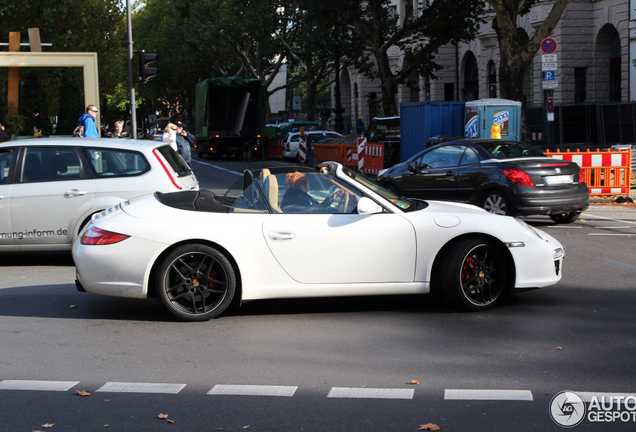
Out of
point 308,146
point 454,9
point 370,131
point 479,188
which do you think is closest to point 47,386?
point 479,188

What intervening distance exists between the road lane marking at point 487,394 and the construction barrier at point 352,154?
19.0 m

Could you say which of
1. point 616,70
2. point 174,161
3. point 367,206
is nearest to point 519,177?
point 174,161

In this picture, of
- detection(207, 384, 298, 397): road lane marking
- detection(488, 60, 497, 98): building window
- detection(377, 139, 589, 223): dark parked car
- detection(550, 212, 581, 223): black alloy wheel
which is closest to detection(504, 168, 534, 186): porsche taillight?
detection(377, 139, 589, 223): dark parked car

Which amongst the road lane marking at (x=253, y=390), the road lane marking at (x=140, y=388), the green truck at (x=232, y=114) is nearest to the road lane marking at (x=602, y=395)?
the road lane marking at (x=253, y=390)

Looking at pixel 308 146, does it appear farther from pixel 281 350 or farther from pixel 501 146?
pixel 281 350

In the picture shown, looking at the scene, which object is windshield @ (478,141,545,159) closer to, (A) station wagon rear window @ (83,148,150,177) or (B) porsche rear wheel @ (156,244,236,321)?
(A) station wagon rear window @ (83,148,150,177)

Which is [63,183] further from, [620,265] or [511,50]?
[511,50]

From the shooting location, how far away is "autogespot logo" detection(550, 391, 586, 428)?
4094 millimetres

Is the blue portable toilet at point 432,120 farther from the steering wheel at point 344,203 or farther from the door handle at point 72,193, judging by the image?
the steering wheel at point 344,203

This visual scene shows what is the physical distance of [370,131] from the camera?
26734 mm

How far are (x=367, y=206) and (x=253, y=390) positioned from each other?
86.5 inches

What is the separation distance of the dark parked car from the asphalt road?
4174mm

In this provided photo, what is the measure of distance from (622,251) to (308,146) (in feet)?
77.1

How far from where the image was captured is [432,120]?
2170 centimetres
